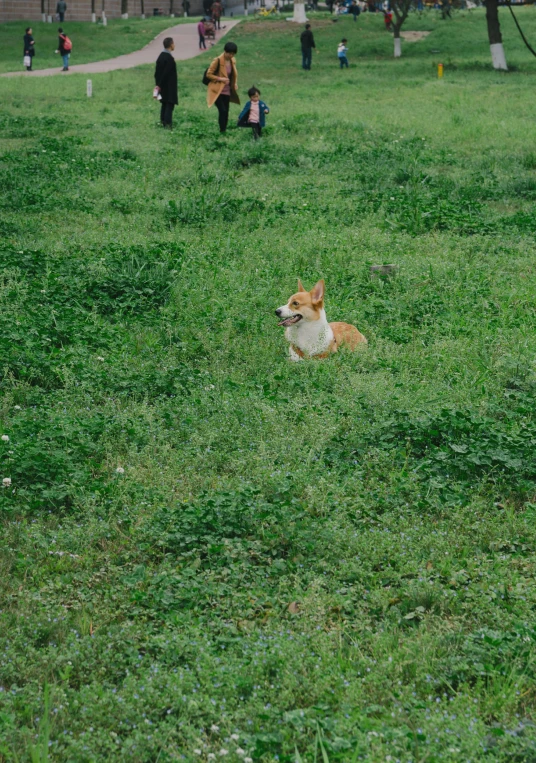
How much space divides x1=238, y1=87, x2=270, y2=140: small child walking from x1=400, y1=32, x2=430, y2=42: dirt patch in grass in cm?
2648

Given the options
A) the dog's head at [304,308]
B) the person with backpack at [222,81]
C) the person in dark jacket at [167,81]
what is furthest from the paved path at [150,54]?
the dog's head at [304,308]

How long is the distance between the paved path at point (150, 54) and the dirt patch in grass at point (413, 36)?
32.6 feet

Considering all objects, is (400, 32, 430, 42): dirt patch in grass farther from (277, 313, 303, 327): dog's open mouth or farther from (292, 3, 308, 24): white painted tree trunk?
(277, 313, 303, 327): dog's open mouth

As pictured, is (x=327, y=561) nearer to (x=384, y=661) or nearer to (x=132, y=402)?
(x=384, y=661)

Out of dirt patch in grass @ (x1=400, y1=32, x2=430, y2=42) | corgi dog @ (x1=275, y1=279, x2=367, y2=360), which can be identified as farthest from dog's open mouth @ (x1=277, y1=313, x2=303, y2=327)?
dirt patch in grass @ (x1=400, y1=32, x2=430, y2=42)

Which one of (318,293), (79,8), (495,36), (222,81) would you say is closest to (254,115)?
(222,81)

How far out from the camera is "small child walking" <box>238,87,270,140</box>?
700 inches

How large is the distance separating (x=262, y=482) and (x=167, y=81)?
15.3 meters

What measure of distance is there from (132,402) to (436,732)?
3.92 meters

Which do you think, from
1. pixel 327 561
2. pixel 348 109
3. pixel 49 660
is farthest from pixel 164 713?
pixel 348 109

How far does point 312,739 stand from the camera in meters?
3.67

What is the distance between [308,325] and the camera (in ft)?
25.5

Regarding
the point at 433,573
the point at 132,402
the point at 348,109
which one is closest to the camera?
the point at 433,573

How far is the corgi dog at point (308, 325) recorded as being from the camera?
7707mm
